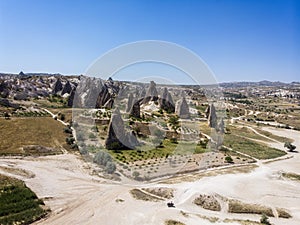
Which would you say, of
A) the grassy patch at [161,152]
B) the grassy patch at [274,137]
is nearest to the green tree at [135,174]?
the grassy patch at [161,152]

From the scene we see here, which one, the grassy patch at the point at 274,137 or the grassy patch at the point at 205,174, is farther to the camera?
the grassy patch at the point at 274,137

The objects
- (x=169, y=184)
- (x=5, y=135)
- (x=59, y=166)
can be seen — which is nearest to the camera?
(x=169, y=184)

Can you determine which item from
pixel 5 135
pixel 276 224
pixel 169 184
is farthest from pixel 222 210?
pixel 5 135

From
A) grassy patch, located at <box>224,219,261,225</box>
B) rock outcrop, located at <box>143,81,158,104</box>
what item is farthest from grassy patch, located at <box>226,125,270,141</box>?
grassy patch, located at <box>224,219,261,225</box>

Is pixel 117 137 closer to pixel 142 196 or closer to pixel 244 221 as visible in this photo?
pixel 142 196

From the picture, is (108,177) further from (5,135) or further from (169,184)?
(5,135)

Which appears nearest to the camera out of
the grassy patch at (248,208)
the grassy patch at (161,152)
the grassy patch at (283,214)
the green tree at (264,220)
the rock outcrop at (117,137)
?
the green tree at (264,220)

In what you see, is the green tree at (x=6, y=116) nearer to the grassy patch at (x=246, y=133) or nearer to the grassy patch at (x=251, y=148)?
the grassy patch at (x=251, y=148)
